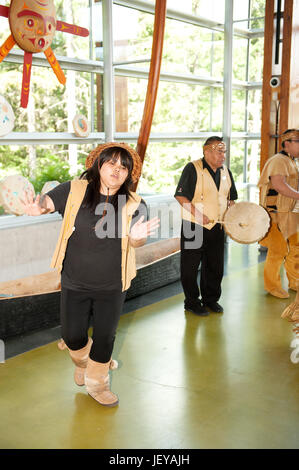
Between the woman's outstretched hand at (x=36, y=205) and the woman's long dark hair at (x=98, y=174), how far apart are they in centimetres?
18

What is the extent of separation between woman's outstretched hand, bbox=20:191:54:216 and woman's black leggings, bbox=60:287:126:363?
46cm

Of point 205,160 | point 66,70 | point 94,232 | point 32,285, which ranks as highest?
point 66,70

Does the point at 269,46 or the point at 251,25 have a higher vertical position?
the point at 251,25

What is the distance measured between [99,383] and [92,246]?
825 mm

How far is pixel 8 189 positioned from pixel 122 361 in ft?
6.83

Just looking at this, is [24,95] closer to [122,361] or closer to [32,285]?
[32,285]

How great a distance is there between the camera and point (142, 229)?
8.71ft

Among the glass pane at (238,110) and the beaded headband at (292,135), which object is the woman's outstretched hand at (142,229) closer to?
the beaded headband at (292,135)

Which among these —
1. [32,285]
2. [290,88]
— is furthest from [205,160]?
[290,88]

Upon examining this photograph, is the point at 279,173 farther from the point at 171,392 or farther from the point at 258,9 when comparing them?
the point at 258,9

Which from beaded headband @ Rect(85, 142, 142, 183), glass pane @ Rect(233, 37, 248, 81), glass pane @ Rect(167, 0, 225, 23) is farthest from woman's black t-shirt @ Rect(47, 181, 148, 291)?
glass pane @ Rect(233, 37, 248, 81)

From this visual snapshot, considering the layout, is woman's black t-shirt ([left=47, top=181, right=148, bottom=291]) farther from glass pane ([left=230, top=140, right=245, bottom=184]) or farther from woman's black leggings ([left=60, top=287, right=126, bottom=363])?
glass pane ([left=230, top=140, right=245, bottom=184])

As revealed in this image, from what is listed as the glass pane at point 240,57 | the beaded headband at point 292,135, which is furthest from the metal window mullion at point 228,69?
the beaded headband at point 292,135

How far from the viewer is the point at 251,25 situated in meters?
8.89
